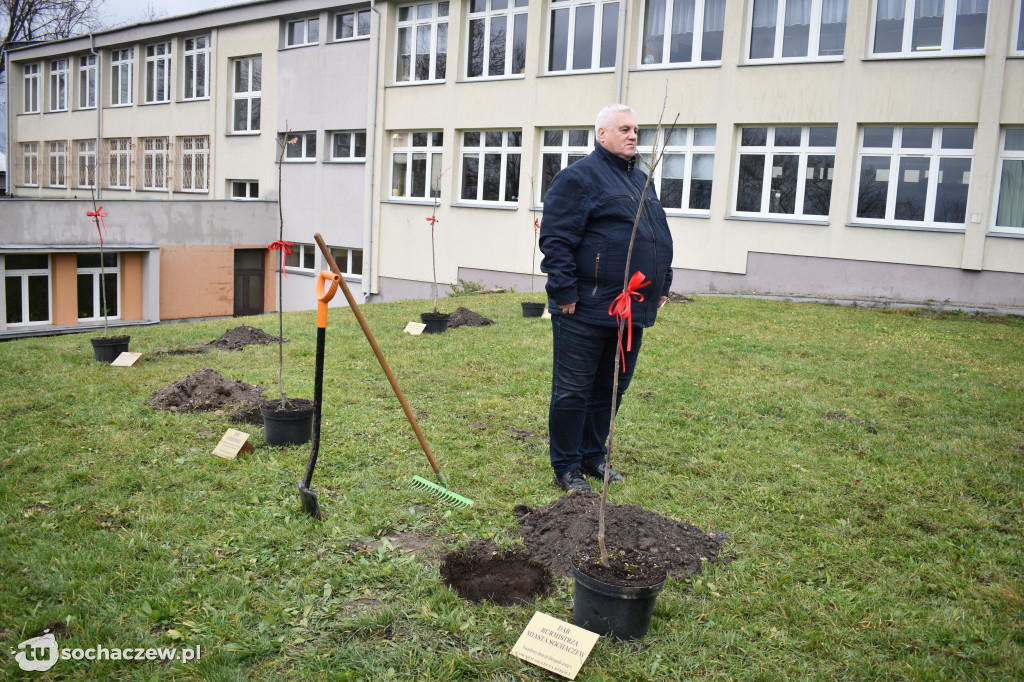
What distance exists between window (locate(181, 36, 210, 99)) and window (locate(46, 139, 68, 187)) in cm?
1138

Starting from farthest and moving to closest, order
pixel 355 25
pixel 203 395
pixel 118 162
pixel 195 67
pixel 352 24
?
1. pixel 118 162
2. pixel 195 67
3. pixel 352 24
4. pixel 355 25
5. pixel 203 395

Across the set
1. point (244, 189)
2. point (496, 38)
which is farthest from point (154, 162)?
point (496, 38)

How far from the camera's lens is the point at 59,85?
1506 inches

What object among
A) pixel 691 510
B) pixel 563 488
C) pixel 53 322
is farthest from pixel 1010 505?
pixel 53 322

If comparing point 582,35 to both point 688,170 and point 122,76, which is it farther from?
point 122,76

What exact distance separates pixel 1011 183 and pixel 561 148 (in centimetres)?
974

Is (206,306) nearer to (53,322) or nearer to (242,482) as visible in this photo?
(53,322)

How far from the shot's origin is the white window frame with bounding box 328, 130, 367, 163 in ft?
81.4

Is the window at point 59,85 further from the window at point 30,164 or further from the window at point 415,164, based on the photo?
the window at point 415,164

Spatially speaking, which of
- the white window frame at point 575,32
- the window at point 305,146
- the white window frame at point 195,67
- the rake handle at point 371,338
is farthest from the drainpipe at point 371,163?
the rake handle at point 371,338

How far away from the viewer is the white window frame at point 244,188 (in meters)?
28.9

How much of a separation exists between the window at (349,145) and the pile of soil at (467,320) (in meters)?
14.3

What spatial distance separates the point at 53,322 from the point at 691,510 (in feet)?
79.9

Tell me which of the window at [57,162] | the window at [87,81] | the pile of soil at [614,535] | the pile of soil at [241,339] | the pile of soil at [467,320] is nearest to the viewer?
the pile of soil at [614,535]
